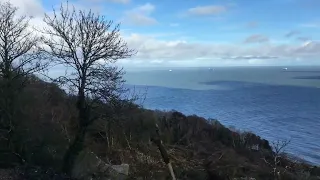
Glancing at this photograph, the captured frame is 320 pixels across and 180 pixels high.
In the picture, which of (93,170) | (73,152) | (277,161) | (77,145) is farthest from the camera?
(277,161)

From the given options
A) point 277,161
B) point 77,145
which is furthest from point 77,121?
point 277,161

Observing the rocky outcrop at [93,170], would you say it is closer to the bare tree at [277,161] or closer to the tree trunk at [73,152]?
the tree trunk at [73,152]

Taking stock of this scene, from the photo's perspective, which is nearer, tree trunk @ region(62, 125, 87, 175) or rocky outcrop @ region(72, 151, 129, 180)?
rocky outcrop @ region(72, 151, 129, 180)

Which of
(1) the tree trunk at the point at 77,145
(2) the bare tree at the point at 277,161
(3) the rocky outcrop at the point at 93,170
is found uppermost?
(1) the tree trunk at the point at 77,145

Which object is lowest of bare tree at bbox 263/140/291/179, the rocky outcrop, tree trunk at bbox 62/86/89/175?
bare tree at bbox 263/140/291/179

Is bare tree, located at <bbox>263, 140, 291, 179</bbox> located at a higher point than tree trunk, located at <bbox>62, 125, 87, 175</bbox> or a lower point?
A: lower

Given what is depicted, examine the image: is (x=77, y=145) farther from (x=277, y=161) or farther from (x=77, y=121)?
(x=277, y=161)

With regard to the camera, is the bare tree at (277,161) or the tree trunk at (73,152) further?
the bare tree at (277,161)

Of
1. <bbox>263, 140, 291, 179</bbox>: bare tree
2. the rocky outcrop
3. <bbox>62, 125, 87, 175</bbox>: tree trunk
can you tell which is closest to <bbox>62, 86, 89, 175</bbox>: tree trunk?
<bbox>62, 125, 87, 175</bbox>: tree trunk

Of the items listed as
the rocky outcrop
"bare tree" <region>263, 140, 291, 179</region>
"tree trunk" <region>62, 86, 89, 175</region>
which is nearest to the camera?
the rocky outcrop

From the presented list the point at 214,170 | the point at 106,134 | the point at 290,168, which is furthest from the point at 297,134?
the point at 106,134

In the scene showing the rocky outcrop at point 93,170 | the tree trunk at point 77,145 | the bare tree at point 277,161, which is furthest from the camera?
the bare tree at point 277,161

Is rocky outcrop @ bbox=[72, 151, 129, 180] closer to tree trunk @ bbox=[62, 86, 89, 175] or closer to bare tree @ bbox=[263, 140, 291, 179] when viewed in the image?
tree trunk @ bbox=[62, 86, 89, 175]

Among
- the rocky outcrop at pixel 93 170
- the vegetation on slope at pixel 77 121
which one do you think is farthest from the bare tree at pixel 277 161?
the rocky outcrop at pixel 93 170
